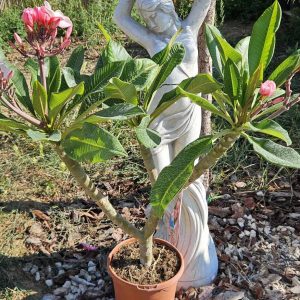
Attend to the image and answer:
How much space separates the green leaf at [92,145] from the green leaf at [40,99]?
5.3 inches

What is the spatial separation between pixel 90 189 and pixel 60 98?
57cm

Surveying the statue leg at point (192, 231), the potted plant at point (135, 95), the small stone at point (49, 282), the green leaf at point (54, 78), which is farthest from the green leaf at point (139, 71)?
the small stone at point (49, 282)

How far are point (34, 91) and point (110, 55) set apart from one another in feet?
1.37

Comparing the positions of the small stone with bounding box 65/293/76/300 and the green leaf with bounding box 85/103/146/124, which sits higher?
the green leaf with bounding box 85/103/146/124

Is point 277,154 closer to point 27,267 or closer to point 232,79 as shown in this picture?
point 232,79

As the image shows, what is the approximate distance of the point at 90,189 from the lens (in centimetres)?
215

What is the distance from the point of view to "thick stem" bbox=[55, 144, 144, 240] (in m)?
2.00

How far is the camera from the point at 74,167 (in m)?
2.03

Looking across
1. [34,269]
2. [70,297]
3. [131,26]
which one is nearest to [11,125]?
[131,26]

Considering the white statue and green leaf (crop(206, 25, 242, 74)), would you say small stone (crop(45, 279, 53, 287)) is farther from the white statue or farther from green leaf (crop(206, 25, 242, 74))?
green leaf (crop(206, 25, 242, 74))

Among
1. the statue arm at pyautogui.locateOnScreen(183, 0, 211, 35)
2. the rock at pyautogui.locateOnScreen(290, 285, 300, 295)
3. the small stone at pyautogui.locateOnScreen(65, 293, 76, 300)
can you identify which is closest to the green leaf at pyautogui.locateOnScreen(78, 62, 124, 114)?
the statue arm at pyautogui.locateOnScreen(183, 0, 211, 35)

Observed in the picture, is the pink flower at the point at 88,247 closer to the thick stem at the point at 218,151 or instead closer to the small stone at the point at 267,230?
the small stone at the point at 267,230

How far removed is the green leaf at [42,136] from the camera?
63.3 inches

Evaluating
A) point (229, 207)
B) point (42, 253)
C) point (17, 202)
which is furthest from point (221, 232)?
point (17, 202)
